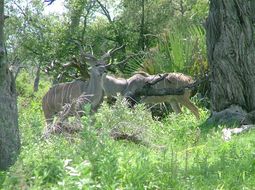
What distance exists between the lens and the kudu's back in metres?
9.70

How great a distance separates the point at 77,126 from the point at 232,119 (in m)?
2.92

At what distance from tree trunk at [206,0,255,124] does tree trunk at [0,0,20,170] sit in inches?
168

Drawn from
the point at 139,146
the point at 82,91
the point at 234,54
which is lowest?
the point at 139,146

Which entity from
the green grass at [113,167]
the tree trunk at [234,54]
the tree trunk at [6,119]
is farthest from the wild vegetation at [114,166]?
the tree trunk at [234,54]

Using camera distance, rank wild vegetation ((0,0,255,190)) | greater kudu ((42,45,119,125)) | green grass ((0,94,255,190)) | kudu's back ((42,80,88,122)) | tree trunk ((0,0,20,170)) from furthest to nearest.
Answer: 1. kudu's back ((42,80,88,122))
2. greater kudu ((42,45,119,125))
3. tree trunk ((0,0,20,170))
4. wild vegetation ((0,0,255,190))
5. green grass ((0,94,255,190))

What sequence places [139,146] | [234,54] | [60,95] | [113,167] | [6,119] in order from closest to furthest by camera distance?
[113,167] → [6,119] → [139,146] → [234,54] → [60,95]

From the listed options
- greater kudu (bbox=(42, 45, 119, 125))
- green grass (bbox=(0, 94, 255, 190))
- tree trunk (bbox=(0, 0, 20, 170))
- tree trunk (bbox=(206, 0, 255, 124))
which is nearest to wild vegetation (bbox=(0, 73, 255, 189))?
green grass (bbox=(0, 94, 255, 190))

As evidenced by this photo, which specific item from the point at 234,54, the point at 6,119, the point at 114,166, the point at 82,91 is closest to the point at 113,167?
the point at 114,166

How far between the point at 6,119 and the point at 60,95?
15.5 ft

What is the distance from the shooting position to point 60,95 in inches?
389

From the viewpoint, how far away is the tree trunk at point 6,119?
5121mm

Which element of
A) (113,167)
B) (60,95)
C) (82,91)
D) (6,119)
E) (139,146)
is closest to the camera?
(113,167)

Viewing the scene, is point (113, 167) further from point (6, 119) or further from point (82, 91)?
point (82, 91)

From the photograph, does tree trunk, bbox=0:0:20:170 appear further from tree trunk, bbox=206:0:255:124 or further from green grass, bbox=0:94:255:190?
tree trunk, bbox=206:0:255:124
